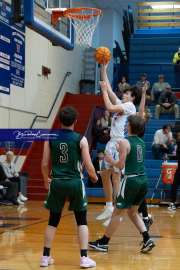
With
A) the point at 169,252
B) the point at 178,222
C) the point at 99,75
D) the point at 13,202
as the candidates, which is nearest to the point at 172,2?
the point at 99,75

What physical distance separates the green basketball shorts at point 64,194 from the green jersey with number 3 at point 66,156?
0.06 m

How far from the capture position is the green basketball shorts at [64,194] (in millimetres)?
3795

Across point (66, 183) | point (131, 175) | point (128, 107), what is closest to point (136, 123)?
point (131, 175)

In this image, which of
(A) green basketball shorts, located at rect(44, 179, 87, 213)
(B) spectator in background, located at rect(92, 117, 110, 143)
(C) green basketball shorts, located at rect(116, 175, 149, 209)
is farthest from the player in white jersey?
(B) spectator in background, located at rect(92, 117, 110, 143)

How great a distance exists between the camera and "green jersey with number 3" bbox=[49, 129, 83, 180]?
3.82 metres

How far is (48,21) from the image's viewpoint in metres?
7.81

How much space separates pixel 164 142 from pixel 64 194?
8651 millimetres

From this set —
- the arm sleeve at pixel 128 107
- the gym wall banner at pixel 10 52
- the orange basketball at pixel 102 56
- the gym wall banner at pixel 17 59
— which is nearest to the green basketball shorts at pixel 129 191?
the arm sleeve at pixel 128 107

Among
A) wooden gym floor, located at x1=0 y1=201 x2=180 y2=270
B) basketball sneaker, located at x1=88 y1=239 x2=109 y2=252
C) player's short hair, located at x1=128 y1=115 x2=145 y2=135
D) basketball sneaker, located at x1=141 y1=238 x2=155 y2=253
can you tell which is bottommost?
wooden gym floor, located at x1=0 y1=201 x2=180 y2=270

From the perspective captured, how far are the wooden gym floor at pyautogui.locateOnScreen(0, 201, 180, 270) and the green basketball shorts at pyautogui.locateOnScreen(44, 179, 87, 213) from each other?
550 mm

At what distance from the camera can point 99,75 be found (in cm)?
1842

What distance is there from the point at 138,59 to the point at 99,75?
2058 millimetres

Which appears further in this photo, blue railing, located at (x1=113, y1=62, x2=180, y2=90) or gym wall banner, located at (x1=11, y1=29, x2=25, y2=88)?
blue railing, located at (x1=113, y1=62, x2=180, y2=90)

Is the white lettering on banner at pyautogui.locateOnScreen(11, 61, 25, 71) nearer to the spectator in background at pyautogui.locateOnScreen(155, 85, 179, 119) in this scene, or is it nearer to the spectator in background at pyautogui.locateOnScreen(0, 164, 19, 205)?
the spectator in background at pyautogui.locateOnScreen(0, 164, 19, 205)
